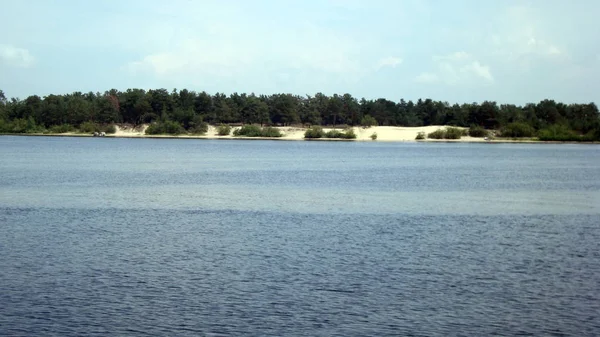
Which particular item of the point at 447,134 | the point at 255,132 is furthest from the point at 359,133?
the point at 255,132

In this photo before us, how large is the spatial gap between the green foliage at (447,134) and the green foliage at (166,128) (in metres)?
65.3

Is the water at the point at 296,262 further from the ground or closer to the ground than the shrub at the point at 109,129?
closer to the ground

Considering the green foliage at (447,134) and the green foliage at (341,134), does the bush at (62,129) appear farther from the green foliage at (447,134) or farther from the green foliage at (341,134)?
the green foliage at (447,134)

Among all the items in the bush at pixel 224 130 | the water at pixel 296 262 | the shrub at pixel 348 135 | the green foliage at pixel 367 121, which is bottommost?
the water at pixel 296 262

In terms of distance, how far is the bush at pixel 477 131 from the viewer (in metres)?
182

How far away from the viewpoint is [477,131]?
7190 inches

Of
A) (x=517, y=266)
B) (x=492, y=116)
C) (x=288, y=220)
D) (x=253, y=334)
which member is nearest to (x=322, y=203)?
(x=288, y=220)

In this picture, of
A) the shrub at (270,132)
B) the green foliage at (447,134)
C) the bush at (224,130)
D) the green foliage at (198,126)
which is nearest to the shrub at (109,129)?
the green foliage at (198,126)

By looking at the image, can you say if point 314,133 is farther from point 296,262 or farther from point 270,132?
point 296,262

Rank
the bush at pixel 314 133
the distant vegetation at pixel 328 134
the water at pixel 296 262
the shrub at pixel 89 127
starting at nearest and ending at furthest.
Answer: the water at pixel 296 262 → the distant vegetation at pixel 328 134 → the bush at pixel 314 133 → the shrub at pixel 89 127

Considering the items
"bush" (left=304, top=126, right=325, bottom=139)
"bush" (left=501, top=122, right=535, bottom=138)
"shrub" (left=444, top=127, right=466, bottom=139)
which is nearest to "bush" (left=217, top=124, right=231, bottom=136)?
"bush" (left=304, top=126, right=325, bottom=139)

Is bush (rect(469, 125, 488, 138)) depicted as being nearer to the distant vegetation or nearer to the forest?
the forest

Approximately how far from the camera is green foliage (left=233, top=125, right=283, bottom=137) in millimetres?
189875

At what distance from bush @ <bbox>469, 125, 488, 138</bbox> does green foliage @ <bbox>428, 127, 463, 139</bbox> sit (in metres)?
2.93
